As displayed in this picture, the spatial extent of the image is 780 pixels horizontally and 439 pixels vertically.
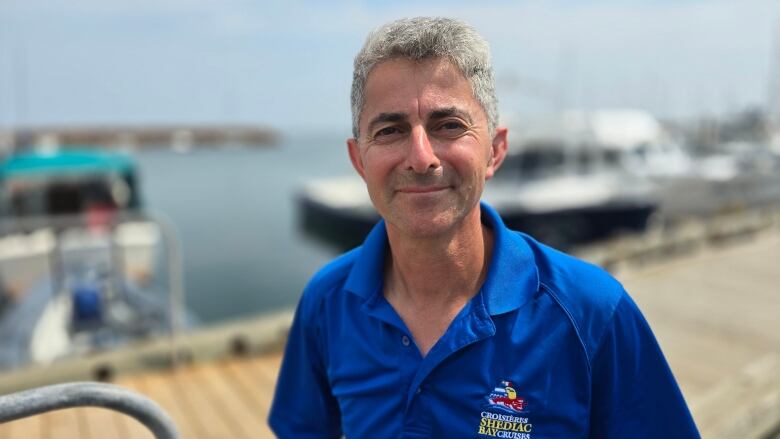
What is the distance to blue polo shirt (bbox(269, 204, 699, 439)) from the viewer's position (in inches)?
56.7

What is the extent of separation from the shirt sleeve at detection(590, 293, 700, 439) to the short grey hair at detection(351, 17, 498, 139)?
573 millimetres

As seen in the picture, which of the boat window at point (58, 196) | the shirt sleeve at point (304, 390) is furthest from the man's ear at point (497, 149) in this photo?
the boat window at point (58, 196)

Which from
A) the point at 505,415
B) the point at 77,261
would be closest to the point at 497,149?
the point at 505,415

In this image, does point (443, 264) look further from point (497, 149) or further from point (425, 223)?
point (497, 149)

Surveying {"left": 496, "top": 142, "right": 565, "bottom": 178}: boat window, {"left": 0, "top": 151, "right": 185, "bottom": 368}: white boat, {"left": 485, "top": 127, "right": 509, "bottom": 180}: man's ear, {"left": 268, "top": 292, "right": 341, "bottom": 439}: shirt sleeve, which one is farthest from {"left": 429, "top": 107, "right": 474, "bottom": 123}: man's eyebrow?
{"left": 496, "top": 142, "right": 565, "bottom": 178}: boat window

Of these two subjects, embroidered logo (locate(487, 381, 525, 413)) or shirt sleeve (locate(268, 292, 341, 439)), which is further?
shirt sleeve (locate(268, 292, 341, 439))

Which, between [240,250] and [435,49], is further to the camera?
[240,250]

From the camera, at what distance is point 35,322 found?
26.1 feet

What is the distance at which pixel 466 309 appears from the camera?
1527 mm

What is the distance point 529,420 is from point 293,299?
17330mm

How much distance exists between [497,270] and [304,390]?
756mm

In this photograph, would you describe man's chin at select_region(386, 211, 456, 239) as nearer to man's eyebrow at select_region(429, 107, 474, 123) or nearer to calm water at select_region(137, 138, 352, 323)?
man's eyebrow at select_region(429, 107, 474, 123)

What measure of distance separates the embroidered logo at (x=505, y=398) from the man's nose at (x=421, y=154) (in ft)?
1.77

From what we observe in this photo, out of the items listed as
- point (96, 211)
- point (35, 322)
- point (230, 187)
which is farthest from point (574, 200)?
point (230, 187)
